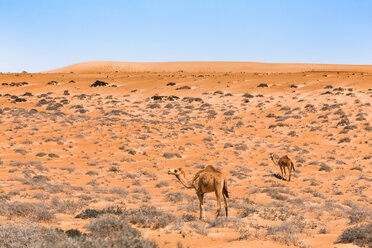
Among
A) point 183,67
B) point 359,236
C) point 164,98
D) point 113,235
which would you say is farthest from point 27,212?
point 183,67

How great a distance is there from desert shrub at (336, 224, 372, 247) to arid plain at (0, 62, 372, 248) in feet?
0.26

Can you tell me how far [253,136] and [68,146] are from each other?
1824 centimetres

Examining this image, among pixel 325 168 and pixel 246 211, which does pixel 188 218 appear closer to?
pixel 246 211

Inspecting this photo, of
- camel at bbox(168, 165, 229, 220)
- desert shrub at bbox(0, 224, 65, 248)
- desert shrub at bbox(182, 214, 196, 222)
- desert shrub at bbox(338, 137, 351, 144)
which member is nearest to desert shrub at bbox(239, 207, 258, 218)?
camel at bbox(168, 165, 229, 220)

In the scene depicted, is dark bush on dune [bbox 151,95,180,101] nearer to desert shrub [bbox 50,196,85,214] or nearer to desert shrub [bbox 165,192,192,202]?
desert shrub [bbox 165,192,192,202]

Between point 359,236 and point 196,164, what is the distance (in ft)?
49.3

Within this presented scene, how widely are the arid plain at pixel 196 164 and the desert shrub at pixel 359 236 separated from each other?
79 mm

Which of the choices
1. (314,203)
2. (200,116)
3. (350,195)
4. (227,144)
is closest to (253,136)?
(227,144)

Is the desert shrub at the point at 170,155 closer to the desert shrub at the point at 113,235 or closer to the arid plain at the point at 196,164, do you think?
the arid plain at the point at 196,164

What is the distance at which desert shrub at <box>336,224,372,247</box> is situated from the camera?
7.70 meters

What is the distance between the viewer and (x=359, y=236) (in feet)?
26.0

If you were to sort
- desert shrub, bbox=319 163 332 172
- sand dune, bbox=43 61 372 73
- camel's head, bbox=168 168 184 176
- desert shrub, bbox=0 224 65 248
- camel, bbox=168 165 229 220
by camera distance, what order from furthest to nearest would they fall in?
sand dune, bbox=43 61 372 73 < desert shrub, bbox=319 163 332 172 < camel's head, bbox=168 168 184 176 < camel, bbox=168 165 229 220 < desert shrub, bbox=0 224 65 248

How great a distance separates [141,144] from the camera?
27578 millimetres

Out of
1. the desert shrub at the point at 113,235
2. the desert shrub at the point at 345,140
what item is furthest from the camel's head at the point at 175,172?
the desert shrub at the point at 345,140
